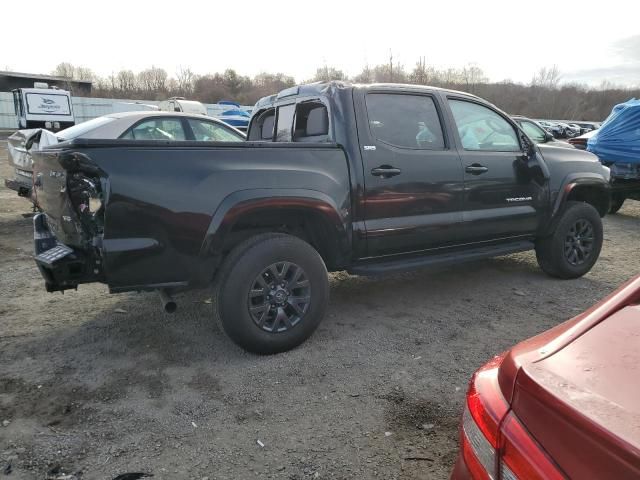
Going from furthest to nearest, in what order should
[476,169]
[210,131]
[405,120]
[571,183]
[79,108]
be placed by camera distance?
[79,108]
[210,131]
[571,183]
[476,169]
[405,120]

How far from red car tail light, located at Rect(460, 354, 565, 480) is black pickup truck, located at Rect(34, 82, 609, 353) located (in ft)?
6.91

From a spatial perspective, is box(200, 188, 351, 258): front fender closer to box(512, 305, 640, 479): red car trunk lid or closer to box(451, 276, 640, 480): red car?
box(451, 276, 640, 480): red car

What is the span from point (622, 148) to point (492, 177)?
6078 millimetres

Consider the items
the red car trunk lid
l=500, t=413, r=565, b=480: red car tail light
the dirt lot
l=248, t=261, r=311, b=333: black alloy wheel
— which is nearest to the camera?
the red car trunk lid

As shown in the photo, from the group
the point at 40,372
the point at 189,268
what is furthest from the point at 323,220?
the point at 40,372

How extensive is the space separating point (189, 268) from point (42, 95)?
24301mm

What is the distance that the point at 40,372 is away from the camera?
3277 millimetres

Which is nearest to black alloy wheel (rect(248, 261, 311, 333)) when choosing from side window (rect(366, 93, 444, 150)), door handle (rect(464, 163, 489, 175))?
side window (rect(366, 93, 444, 150))

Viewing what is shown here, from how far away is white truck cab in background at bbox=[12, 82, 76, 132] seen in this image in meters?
22.8

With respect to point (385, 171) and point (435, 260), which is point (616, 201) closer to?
point (435, 260)

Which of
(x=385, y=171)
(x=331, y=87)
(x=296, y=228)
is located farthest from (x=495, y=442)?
(x=331, y=87)

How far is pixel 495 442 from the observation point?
4.09 feet

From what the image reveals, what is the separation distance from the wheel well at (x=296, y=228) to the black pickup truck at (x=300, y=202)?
12 millimetres

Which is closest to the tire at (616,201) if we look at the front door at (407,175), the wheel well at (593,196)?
the wheel well at (593,196)
